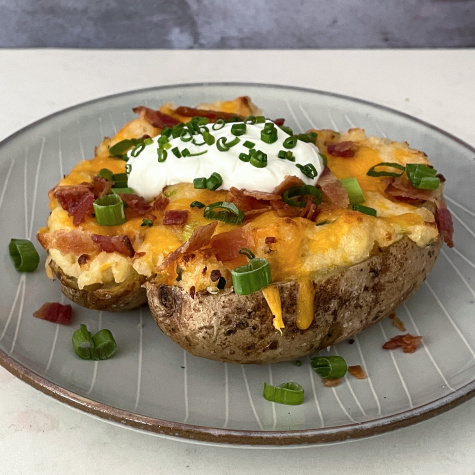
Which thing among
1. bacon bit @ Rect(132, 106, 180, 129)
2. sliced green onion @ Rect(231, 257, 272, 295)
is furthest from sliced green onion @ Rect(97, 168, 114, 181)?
sliced green onion @ Rect(231, 257, 272, 295)

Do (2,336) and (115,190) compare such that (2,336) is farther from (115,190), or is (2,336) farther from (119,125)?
(119,125)

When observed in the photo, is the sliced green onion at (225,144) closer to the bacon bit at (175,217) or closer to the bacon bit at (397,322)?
the bacon bit at (175,217)

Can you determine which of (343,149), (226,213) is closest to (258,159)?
(226,213)

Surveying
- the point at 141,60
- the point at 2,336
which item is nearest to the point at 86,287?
the point at 2,336

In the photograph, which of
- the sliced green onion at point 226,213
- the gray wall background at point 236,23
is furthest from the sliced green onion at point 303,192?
the gray wall background at point 236,23

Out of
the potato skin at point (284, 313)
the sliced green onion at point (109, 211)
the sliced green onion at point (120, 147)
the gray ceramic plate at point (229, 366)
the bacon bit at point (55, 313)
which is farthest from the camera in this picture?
the sliced green onion at point (120, 147)
